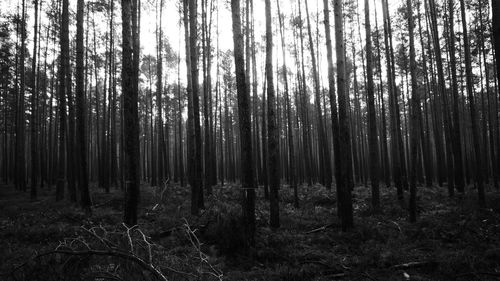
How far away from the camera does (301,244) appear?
22.7 ft

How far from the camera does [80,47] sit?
9953 millimetres

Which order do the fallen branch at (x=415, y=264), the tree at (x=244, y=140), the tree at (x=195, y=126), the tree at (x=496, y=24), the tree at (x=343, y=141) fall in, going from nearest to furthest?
the tree at (x=496, y=24) → the fallen branch at (x=415, y=264) → the tree at (x=244, y=140) → the tree at (x=343, y=141) → the tree at (x=195, y=126)

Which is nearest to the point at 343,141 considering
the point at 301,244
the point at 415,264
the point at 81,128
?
the point at 301,244

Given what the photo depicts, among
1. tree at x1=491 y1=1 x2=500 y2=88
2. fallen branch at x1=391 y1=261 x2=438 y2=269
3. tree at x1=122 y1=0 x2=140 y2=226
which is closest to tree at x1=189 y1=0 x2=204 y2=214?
tree at x1=122 y1=0 x2=140 y2=226

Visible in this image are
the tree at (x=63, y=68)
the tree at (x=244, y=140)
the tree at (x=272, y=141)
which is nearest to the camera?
the tree at (x=244, y=140)

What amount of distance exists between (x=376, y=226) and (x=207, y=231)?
4.58 metres

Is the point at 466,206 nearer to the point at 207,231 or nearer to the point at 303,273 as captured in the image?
the point at 303,273

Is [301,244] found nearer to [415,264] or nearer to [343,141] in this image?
[415,264]

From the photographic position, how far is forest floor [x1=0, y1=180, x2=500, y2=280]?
4.82 meters

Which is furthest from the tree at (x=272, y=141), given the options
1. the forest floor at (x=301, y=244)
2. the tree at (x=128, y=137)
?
the tree at (x=128, y=137)

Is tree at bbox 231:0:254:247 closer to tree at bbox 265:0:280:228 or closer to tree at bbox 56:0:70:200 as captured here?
tree at bbox 265:0:280:228

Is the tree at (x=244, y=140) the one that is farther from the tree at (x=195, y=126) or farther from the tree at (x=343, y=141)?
the tree at (x=195, y=126)

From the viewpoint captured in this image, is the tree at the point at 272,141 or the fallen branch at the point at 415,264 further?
the tree at the point at 272,141

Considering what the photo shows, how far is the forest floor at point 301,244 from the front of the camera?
4.82 metres
